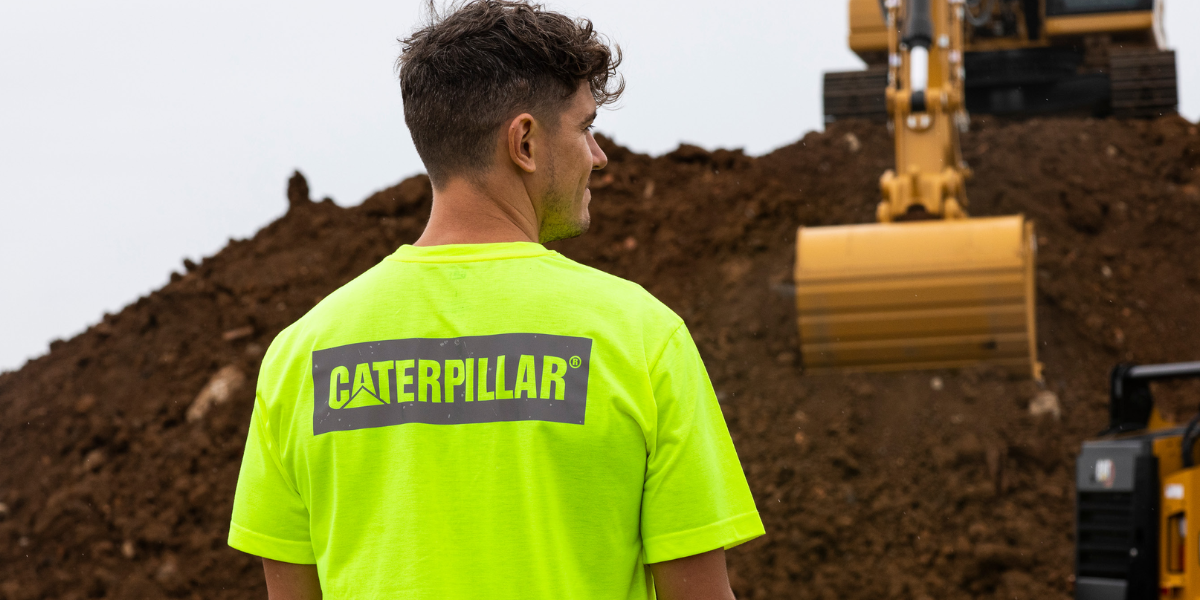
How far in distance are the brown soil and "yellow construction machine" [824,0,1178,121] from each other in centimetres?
37

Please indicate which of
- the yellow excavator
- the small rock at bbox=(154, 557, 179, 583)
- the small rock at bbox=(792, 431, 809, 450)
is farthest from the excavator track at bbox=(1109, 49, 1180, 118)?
the small rock at bbox=(154, 557, 179, 583)

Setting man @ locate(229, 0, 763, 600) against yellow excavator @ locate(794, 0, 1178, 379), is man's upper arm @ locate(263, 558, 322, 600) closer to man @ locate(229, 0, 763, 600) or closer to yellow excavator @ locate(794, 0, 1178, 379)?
man @ locate(229, 0, 763, 600)

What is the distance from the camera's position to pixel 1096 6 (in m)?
10.9

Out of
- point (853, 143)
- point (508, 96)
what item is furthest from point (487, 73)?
point (853, 143)

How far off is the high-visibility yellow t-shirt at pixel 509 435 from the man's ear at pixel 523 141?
105 mm

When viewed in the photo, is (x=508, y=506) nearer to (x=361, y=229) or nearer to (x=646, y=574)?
(x=646, y=574)

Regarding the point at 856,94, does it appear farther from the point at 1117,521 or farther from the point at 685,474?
the point at 685,474

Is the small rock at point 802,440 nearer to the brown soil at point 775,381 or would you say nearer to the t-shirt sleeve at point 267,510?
the brown soil at point 775,381

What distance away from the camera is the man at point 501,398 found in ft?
4.26

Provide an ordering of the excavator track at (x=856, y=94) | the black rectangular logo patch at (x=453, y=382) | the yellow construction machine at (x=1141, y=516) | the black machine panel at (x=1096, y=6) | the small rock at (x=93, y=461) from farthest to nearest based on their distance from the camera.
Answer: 1. the excavator track at (x=856, y=94)
2. the black machine panel at (x=1096, y=6)
3. the small rock at (x=93, y=461)
4. the yellow construction machine at (x=1141, y=516)
5. the black rectangular logo patch at (x=453, y=382)

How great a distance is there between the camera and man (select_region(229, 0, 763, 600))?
1.30m

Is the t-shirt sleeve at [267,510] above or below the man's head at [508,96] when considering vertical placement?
below

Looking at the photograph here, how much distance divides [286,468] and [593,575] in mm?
397

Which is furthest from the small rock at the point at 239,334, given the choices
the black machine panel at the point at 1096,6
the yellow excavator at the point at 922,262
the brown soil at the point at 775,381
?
the black machine panel at the point at 1096,6
